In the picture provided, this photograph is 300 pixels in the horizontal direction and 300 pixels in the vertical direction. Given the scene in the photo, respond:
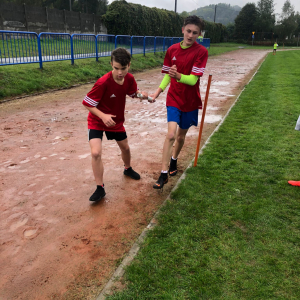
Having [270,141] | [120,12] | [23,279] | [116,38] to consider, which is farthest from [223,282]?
[120,12]

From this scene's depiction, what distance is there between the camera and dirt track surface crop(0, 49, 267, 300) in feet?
8.00

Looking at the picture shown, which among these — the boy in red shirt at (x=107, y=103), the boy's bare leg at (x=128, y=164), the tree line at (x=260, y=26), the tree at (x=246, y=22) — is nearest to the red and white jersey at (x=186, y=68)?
the boy in red shirt at (x=107, y=103)

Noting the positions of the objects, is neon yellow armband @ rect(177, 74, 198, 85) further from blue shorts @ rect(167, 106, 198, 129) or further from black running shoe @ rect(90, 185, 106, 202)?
black running shoe @ rect(90, 185, 106, 202)

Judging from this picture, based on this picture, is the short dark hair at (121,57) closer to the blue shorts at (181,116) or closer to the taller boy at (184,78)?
the taller boy at (184,78)

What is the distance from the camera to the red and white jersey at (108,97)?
3277 millimetres

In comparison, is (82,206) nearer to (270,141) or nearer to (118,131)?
(118,131)

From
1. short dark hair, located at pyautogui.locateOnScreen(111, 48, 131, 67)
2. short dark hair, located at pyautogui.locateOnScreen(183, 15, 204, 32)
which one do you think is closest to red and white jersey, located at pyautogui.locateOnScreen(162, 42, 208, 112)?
short dark hair, located at pyautogui.locateOnScreen(183, 15, 204, 32)

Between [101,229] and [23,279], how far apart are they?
2.92 ft

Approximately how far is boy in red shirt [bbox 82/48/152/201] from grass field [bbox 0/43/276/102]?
671 cm

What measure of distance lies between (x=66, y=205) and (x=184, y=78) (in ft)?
6.96

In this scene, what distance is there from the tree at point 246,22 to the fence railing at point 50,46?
218 ft

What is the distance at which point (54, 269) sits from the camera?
2.50 metres

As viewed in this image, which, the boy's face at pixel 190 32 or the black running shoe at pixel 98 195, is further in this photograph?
the black running shoe at pixel 98 195

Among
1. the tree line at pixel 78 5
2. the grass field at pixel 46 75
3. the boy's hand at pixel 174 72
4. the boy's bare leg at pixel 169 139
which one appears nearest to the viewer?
the boy's hand at pixel 174 72
